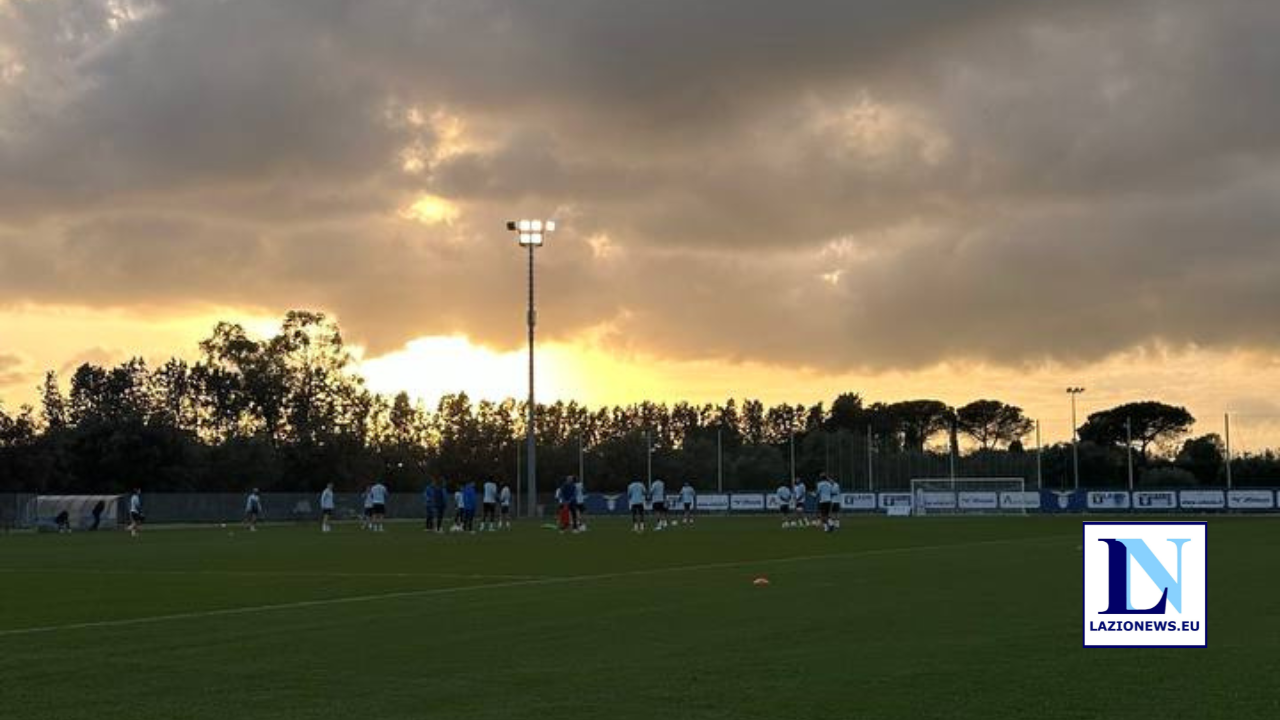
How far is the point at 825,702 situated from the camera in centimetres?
962

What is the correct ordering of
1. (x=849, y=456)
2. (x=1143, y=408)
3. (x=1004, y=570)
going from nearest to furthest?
(x=1004, y=570), (x=849, y=456), (x=1143, y=408)

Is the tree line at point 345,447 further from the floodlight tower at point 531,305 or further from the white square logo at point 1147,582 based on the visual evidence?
the white square logo at point 1147,582

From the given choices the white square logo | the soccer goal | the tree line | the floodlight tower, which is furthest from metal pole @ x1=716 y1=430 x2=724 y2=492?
the white square logo

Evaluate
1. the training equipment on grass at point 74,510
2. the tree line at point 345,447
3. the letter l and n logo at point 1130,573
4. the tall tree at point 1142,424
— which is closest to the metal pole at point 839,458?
the tree line at point 345,447

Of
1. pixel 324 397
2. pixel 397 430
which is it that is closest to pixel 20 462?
pixel 324 397

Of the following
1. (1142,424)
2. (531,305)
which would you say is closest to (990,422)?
(1142,424)

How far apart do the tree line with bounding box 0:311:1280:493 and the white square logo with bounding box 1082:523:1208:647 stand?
295 feet

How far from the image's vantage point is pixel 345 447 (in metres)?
111

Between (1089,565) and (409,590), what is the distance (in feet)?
44.3

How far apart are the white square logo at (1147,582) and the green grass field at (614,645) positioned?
5.31 ft

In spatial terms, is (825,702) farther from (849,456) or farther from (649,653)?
(849,456)

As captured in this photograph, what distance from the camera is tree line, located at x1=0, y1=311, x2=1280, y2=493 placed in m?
93.1

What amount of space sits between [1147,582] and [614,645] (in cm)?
614

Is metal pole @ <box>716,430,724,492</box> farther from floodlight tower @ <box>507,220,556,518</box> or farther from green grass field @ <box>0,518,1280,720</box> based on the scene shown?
green grass field @ <box>0,518,1280,720</box>
